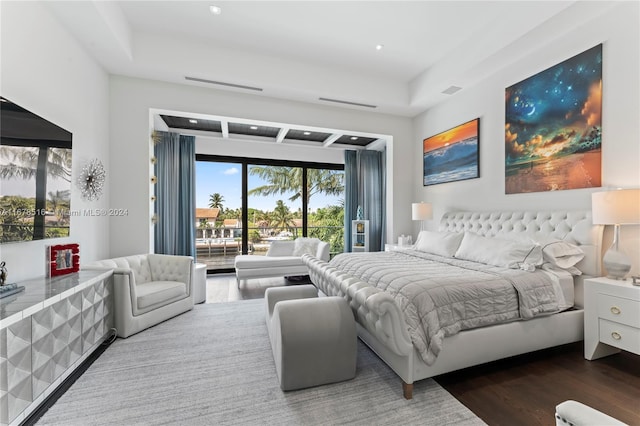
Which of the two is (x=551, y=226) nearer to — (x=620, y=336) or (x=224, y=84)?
(x=620, y=336)

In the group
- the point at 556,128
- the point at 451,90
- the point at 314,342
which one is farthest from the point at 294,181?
the point at 314,342

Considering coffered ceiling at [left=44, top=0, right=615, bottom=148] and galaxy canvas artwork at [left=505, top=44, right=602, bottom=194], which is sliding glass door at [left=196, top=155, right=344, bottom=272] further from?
galaxy canvas artwork at [left=505, top=44, right=602, bottom=194]

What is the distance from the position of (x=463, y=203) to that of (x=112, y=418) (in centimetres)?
470

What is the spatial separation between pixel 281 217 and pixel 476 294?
5005mm

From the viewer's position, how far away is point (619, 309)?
220 cm

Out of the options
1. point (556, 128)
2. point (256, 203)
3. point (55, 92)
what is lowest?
point (256, 203)

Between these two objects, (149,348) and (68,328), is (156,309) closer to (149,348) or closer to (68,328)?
(149,348)

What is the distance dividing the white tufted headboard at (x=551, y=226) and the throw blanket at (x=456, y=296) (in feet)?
2.14

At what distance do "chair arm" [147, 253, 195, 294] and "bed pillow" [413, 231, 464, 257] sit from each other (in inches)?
128

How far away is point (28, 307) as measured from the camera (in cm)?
166

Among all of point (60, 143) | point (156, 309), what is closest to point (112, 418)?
point (156, 309)

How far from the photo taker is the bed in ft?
6.20

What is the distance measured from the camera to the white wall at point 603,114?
2504 mm

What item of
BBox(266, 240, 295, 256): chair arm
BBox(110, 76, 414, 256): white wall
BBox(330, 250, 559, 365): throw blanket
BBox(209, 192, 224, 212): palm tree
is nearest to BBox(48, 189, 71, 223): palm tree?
BBox(110, 76, 414, 256): white wall
